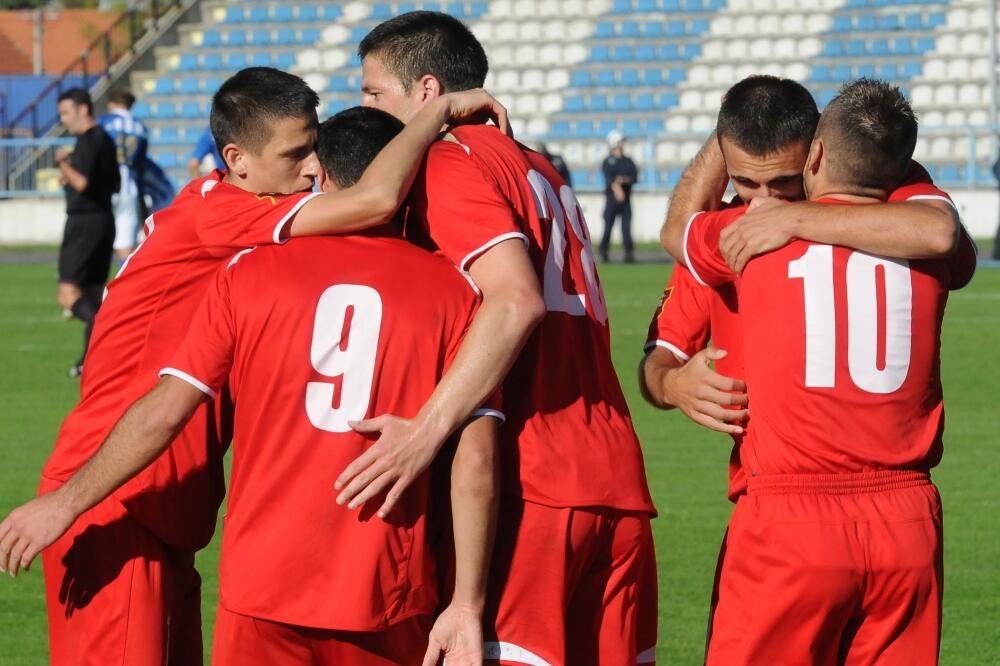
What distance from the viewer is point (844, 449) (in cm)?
352

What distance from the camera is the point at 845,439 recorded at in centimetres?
351

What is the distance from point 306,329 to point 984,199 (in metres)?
25.9

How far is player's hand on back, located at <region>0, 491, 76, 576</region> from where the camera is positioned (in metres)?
3.51

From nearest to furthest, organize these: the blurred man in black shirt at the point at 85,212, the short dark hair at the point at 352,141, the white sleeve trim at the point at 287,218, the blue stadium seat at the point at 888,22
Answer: the white sleeve trim at the point at 287,218 → the short dark hair at the point at 352,141 → the blurred man in black shirt at the point at 85,212 → the blue stadium seat at the point at 888,22

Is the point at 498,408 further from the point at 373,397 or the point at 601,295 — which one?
the point at 601,295

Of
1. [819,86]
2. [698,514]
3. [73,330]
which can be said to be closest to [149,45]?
[819,86]

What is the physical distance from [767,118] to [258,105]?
4.02ft

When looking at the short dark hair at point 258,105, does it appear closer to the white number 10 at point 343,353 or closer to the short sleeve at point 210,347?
the short sleeve at point 210,347

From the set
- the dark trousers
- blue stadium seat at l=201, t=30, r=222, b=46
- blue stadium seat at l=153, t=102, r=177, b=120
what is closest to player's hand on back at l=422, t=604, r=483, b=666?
the dark trousers

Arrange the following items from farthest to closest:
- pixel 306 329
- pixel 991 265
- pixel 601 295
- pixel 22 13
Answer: pixel 22 13, pixel 991 265, pixel 601 295, pixel 306 329

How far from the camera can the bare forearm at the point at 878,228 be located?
3.46 m

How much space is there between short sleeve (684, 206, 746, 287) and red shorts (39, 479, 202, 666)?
4.88 feet

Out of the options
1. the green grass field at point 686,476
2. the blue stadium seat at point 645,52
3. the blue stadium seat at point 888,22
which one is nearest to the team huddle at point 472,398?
the green grass field at point 686,476

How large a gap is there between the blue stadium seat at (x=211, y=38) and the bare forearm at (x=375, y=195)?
3244cm
